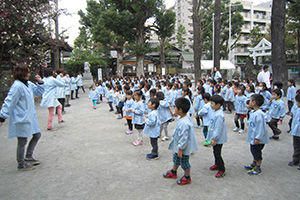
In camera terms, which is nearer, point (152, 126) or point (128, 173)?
point (128, 173)

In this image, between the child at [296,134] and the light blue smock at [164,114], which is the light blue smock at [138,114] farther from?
the child at [296,134]

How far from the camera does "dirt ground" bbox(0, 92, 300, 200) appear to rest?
310 centimetres

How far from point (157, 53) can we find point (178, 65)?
4.42m

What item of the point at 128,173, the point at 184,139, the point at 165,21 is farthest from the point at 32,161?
the point at 165,21

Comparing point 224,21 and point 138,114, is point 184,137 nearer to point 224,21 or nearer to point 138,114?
point 138,114

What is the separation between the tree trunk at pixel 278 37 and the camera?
33.1 feet

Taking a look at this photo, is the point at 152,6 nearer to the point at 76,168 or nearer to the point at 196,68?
the point at 196,68

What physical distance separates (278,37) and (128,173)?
10.4 metres

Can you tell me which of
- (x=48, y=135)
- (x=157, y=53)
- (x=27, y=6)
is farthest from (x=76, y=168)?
(x=157, y=53)

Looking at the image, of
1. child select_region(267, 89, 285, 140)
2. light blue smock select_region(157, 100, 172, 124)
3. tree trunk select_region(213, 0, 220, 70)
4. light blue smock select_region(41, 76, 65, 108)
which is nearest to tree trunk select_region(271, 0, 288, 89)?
tree trunk select_region(213, 0, 220, 70)

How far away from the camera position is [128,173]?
3.73 meters

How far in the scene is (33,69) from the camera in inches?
441

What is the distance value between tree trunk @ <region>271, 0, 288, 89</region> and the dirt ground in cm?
614

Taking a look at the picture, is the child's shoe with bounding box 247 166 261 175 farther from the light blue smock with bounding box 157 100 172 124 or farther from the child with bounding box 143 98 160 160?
the light blue smock with bounding box 157 100 172 124
